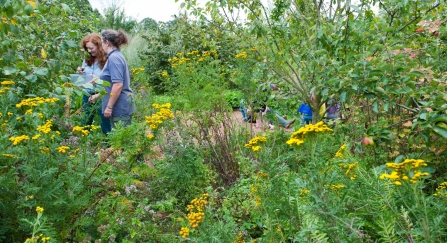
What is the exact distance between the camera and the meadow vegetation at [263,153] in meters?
1.61

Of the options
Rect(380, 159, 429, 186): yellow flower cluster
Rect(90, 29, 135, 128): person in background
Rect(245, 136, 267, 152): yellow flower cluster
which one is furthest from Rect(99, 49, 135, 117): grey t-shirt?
Rect(380, 159, 429, 186): yellow flower cluster

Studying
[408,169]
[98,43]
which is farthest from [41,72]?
[408,169]

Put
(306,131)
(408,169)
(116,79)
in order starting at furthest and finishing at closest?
(116,79), (306,131), (408,169)

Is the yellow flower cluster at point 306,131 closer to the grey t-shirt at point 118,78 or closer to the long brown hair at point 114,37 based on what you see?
the grey t-shirt at point 118,78

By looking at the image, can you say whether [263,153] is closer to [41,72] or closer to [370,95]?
[370,95]

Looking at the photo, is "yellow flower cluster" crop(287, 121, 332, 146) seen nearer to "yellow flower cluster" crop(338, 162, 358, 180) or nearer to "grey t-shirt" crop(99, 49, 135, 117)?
"yellow flower cluster" crop(338, 162, 358, 180)

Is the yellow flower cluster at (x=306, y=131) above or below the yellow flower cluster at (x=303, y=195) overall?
above

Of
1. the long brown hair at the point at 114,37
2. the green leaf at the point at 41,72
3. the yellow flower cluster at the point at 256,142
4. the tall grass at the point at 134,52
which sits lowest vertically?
the tall grass at the point at 134,52

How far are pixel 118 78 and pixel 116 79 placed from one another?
2 centimetres

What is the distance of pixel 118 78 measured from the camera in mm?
4270

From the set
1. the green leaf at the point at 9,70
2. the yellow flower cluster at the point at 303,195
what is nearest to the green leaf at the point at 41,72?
the green leaf at the point at 9,70

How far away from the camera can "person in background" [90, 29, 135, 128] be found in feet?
14.0

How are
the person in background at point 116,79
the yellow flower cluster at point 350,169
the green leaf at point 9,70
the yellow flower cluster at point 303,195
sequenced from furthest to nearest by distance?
the person in background at point 116,79, the green leaf at point 9,70, the yellow flower cluster at point 350,169, the yellow flower cluster at point 303,195

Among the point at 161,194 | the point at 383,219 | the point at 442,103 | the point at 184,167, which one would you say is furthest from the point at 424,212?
the point at 161,194
